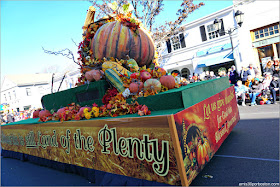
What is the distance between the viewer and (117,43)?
154 inches

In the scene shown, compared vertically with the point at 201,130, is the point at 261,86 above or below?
below

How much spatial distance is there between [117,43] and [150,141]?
2.32 m

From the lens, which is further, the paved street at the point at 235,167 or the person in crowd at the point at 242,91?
the person in crowd at the point at 242,91

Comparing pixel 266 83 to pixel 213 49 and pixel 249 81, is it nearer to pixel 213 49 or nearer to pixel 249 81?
pixel 249 81

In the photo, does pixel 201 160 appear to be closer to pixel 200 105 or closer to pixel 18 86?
pixel 200 105

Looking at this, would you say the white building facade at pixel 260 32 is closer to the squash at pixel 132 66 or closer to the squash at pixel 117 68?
the squash at pixel 132 66

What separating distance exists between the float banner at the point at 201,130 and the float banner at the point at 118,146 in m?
0.19

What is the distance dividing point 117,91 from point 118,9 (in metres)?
2.16

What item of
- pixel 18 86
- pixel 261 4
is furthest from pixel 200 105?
pixel 18 86

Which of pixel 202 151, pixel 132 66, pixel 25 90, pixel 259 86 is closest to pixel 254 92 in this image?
pixel 259 86

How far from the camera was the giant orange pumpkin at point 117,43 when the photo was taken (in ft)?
12.8

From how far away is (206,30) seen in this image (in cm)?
1719

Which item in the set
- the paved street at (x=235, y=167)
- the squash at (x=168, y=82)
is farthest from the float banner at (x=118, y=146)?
the squash at (x=168, y=82)

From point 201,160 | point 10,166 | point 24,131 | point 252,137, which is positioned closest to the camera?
point 201,160
